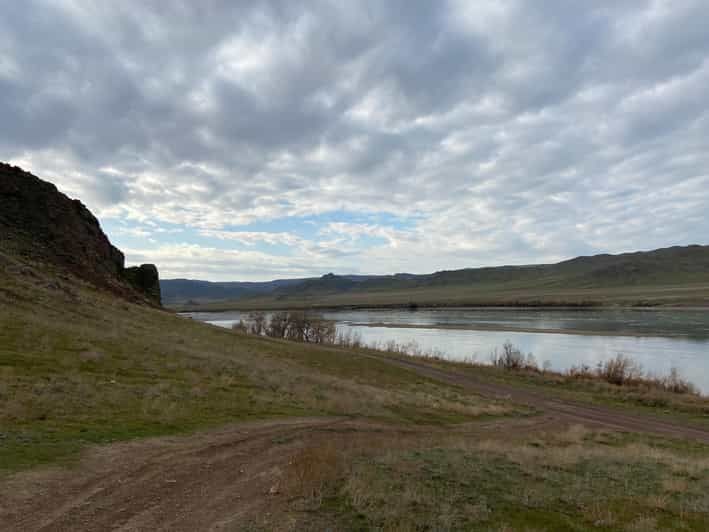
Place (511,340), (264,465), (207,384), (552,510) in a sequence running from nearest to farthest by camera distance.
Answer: (552,510)
(264,465)
(207,384)
(511,340)

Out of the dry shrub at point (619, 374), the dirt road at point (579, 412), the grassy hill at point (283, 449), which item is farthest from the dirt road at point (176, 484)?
the dry shrub at point (619, 374)

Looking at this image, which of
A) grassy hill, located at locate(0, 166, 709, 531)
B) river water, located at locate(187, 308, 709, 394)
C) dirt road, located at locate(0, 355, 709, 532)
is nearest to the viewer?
dirt road, located at locate(0, 355, 709, 532)

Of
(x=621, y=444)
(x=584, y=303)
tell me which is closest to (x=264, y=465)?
(x=621, y=444)

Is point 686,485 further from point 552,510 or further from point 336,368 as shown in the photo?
point 336,368

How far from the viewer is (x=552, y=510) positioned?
7457 millimetres

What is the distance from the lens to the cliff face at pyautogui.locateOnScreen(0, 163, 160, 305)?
131 feet

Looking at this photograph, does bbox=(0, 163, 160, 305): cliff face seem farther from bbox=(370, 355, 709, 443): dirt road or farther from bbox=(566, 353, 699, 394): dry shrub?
bbox=(566, 353, 699, 394): dry shrub

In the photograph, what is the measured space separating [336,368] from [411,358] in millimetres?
12473

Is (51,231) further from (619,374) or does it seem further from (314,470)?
(619,374)

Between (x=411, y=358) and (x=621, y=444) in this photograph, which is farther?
(x=411, y=358)

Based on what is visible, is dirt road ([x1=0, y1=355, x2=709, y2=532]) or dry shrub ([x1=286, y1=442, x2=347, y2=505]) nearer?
dirt road ([x1=0, y1=355, x2=709, y2=532])

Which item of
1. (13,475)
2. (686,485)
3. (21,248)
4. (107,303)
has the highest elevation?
(21,248)

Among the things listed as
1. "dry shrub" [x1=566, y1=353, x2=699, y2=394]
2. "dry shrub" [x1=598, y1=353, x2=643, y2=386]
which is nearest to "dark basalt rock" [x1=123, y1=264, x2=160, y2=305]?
"dry shrub" [x1=566, y1=353, x2=699, y2=394]

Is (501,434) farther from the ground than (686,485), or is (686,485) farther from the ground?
(686,485)
